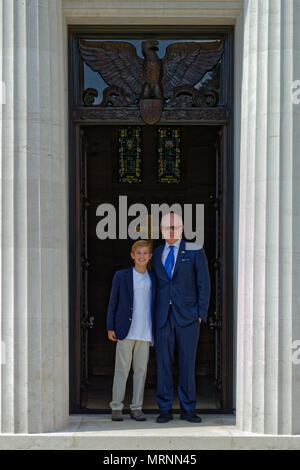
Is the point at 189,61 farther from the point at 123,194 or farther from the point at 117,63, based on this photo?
the point at 123,194

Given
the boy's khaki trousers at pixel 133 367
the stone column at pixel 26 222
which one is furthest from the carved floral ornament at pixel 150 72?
the boy's khaki trousers at pixel 133 367

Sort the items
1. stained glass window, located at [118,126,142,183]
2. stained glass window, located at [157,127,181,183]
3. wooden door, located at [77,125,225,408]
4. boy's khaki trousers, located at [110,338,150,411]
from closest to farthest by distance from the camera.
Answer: boy's khaki trousers, located at [110,338,150,411], stained glass window, located at [118,126,142,183], stained glass window, located at [157,127,181,183], wooden door, located at [77,125,225,408]

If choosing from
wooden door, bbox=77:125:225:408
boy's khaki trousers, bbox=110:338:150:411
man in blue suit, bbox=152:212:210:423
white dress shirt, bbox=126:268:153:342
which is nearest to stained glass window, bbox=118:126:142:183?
wooden door, bbox=77:125:225:408

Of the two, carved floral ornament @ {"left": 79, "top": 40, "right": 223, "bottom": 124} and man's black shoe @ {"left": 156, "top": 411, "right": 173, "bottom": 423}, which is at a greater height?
carved floral ornament @ {"left": 79, "top": 40, "right": 223, "bottom": 124}

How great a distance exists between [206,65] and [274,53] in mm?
1197

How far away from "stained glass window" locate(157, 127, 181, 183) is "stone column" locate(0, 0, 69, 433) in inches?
124

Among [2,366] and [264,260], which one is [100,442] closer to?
[2,366]

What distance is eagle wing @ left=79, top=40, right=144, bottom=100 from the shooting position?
8.93 m

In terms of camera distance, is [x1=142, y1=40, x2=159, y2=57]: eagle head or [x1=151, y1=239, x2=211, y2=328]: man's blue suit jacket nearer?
Answer: [x1=151, y1=239, x2=211, y2=328]: man's blue suit jacket

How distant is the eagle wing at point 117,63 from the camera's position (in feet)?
29.3

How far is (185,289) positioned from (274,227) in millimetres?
1291

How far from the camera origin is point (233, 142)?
8883 mm

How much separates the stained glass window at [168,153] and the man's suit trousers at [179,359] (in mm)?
3205

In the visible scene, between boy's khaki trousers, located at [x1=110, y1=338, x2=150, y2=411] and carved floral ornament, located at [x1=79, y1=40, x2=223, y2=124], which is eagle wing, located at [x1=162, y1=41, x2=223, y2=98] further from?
boy's khaki trousers, located at [x1=110, y1=338, x2=150, y2=411]
